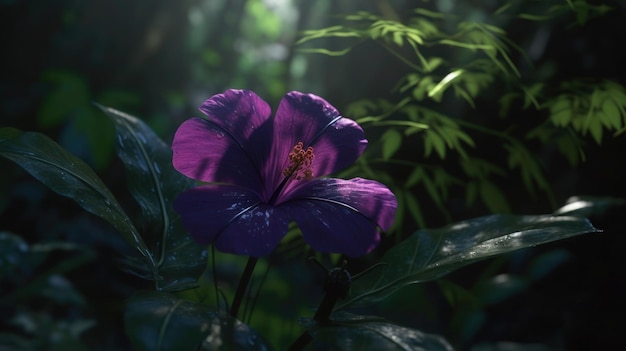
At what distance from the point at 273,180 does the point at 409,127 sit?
61 centimetres

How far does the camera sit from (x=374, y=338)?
75 cm

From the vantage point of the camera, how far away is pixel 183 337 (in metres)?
0.67

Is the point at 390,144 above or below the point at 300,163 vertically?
below

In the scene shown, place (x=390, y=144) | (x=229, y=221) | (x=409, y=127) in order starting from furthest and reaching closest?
1. (x=409, y=127)
2. (x=390, y=144)
3. (x=229, y=221)

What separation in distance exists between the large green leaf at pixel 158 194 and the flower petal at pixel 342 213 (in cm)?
17

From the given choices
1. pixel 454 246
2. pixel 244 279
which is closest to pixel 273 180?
pixel 244 279

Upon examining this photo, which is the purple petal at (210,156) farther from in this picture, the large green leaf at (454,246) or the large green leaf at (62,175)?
the large green leaf at (454,246)

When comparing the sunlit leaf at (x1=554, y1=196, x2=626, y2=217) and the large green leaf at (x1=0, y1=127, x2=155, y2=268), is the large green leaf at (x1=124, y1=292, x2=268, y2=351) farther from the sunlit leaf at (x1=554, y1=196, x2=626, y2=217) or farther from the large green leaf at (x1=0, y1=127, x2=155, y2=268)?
the sunlit leaf at (x1=554, y1=196, x2=626, y2=217)

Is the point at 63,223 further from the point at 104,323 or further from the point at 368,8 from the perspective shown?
the point at 368,8

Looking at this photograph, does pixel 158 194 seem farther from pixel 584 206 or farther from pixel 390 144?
pixel 584 206

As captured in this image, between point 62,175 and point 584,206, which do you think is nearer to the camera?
point 62,175

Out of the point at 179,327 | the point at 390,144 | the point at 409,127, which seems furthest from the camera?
the point at 409,127

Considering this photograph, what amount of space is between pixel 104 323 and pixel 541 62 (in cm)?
186

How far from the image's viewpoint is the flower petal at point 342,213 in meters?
0.81
